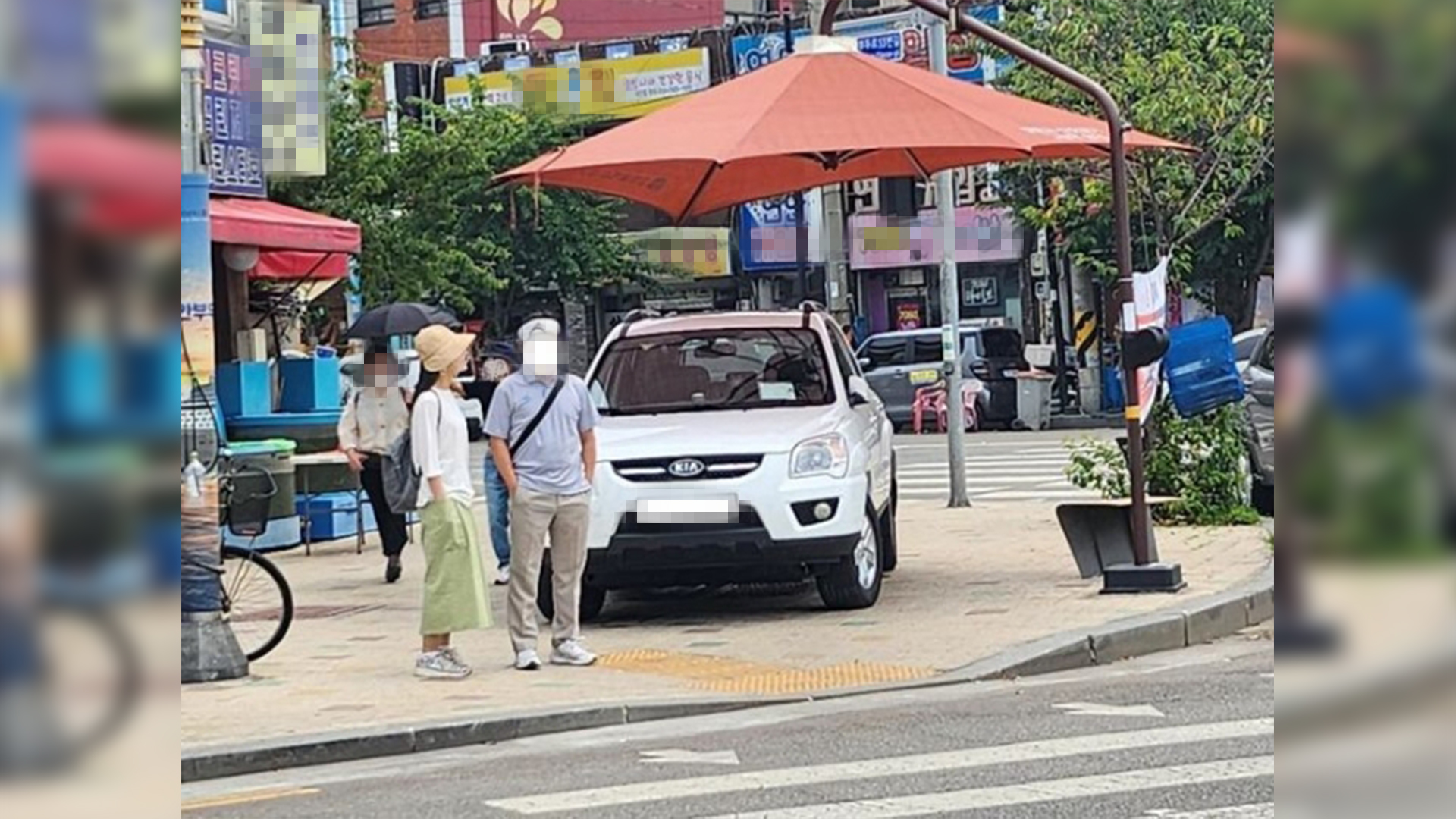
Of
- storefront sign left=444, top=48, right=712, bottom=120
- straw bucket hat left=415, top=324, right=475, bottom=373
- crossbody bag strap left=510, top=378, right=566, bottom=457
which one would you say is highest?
storefront sign left=444, top=48, right=712, bottom=120

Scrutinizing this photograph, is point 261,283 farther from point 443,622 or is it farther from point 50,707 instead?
point 50,707

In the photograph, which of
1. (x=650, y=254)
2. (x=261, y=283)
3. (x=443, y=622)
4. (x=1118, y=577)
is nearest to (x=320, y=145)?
(x=443, y=622)

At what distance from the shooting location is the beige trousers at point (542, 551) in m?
10.4

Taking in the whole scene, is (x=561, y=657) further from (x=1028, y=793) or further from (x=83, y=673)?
(x=83, y=673)

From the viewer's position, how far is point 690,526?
11.4 metres

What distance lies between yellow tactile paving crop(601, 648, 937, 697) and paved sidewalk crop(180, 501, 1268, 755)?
0.02 meters

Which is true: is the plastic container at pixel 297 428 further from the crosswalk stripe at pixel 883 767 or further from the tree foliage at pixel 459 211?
the crosswalk stripe at pixel 883 767

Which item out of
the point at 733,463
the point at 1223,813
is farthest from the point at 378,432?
the point at 1223,813

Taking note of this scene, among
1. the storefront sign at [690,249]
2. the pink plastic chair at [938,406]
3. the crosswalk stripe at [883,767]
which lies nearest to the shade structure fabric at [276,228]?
the crosswalk stripe at [883,767]

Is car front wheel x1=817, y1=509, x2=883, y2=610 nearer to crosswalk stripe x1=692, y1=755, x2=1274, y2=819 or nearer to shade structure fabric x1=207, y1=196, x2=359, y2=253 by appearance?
crosswalk stripe x1=692, y1=755, x2=1274, y2=819

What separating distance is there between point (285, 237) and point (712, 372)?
6.16m

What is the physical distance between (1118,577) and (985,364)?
2238 cm

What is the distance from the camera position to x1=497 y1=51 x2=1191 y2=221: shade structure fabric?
11.8 m

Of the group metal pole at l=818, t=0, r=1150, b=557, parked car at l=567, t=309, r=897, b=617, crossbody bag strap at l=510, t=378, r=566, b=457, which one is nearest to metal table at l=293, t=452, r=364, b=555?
parked car at l=567, t=309, r=897, b=617
